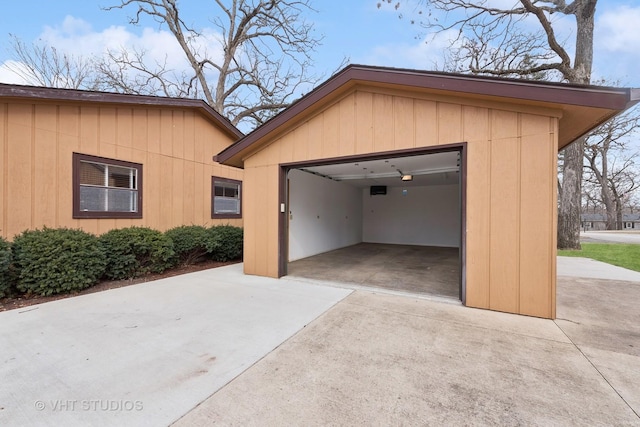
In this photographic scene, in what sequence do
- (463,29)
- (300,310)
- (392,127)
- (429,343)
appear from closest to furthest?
(429,343) → (300,310) → (392,127) → (463,29)

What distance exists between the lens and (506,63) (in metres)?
11.2

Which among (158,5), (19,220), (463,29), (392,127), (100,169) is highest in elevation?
(158,5)

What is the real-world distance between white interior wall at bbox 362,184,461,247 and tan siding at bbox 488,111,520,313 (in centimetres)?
776

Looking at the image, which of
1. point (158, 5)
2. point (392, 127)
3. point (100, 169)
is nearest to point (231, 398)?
point (392, 127)

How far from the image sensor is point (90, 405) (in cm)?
177

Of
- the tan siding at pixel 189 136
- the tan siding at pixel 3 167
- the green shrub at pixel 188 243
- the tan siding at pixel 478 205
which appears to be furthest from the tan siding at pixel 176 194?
the tan siding at pixel 478 205

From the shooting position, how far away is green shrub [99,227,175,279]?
16.0 ft

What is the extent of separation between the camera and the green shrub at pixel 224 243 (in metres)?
6.69

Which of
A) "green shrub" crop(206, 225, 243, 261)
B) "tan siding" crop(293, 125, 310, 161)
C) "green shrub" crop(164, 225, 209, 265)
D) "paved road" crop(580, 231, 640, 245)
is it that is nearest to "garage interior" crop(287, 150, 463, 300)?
"tan siding" crop(293, 125, 310, 161)

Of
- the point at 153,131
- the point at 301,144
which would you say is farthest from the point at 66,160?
the point at 301,144

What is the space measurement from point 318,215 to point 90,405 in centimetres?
723

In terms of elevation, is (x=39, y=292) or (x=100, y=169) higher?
(x=100, y=169)

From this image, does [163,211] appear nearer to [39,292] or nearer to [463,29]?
[39,292]

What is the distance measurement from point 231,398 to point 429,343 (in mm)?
1899
